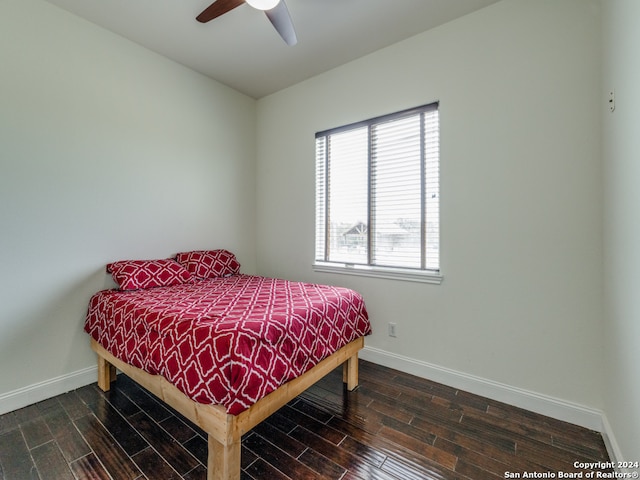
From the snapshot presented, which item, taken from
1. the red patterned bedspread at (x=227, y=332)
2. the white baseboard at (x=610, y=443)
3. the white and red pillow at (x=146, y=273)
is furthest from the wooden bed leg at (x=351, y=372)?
the white and red pillow at (x=146, y=273)

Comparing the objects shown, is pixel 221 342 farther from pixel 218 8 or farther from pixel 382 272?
pixel 218 8

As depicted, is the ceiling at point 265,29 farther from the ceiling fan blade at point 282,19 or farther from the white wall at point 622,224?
the white wall at point 622,224

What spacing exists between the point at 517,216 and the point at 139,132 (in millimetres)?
3191

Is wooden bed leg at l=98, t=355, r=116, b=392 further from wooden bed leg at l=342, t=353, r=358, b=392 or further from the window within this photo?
the window

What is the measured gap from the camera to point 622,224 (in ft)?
4.90

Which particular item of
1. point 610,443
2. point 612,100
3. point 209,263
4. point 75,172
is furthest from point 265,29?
point 610,443

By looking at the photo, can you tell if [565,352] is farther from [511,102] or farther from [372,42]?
[372,42]

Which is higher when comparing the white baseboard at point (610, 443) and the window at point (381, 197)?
the window at point (381, 197)

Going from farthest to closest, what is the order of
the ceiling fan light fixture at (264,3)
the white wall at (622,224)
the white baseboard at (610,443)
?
the ceiling fan light fixture at (264,3) < the white baseboard at (610,443) < the white wall at (622,224)

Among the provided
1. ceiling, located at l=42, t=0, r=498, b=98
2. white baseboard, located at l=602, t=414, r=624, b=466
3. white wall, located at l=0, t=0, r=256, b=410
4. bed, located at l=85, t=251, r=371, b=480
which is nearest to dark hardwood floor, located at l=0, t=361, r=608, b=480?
white baseboard, located at l=602, t=414, r=624, b=466

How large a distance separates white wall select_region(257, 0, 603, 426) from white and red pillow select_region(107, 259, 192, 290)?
1.75 m

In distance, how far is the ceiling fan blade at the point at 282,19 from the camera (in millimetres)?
1818

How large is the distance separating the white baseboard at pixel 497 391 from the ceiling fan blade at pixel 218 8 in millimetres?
2850

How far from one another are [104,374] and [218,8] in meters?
2.73
